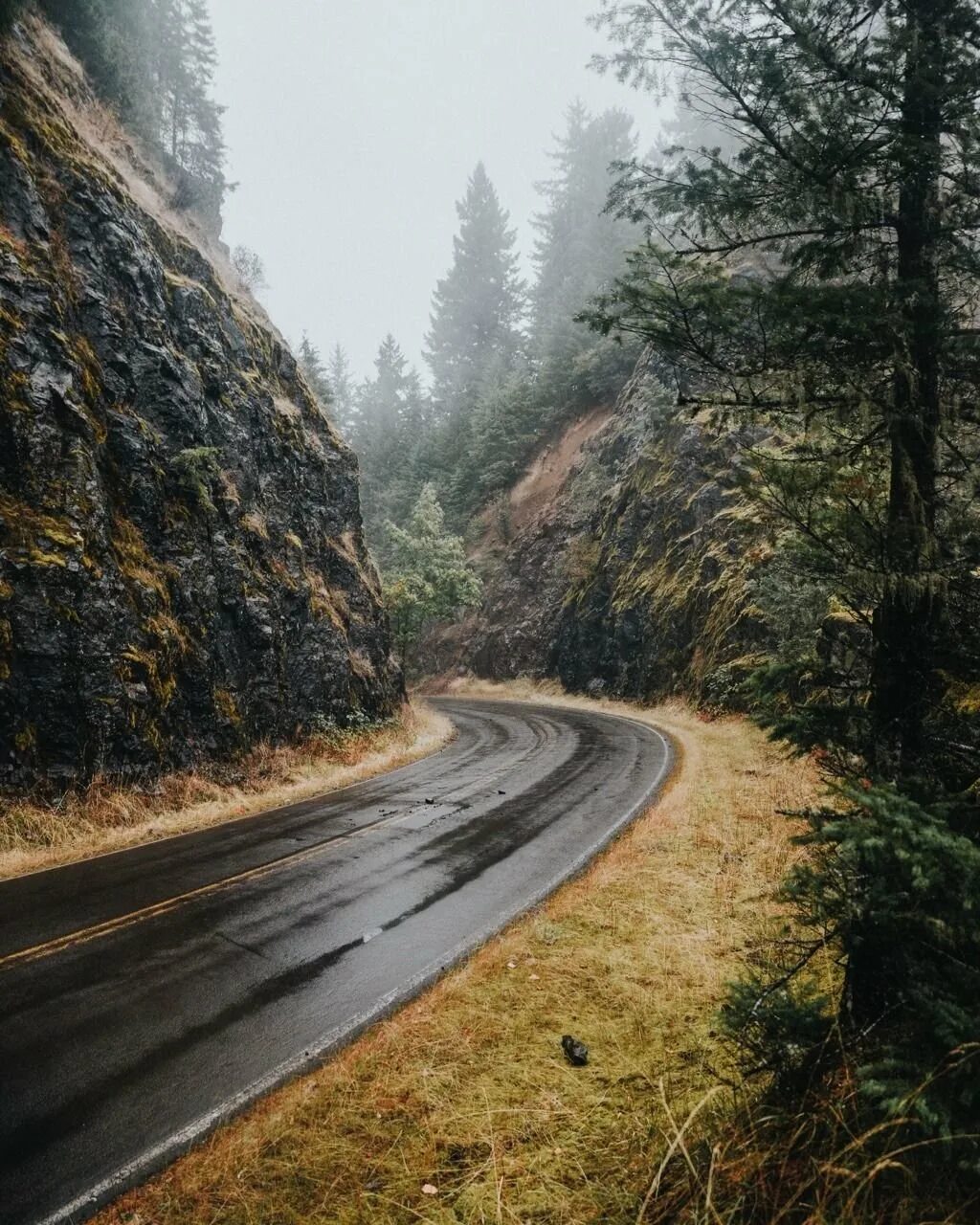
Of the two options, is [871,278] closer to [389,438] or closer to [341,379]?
[389,438]

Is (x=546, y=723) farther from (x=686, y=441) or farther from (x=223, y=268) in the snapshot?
(x=223, y=268)

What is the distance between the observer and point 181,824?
1191 cm

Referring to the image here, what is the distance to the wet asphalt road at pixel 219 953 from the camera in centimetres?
432

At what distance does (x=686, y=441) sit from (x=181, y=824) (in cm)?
2858

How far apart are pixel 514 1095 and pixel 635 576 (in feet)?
98.3

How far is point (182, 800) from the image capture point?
1282 centimetres

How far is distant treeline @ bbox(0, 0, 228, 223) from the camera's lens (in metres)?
20.6

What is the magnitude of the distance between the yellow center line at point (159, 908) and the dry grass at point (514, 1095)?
3635 millimetres

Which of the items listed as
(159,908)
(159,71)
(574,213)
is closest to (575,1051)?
(159,908)

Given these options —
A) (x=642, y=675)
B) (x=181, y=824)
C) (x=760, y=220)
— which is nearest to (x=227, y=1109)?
(x=760, y=220)

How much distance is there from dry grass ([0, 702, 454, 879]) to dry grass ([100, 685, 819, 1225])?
7.41 m

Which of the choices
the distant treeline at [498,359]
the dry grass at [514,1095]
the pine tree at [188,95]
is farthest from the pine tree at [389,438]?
the dry grass at [514,1095]

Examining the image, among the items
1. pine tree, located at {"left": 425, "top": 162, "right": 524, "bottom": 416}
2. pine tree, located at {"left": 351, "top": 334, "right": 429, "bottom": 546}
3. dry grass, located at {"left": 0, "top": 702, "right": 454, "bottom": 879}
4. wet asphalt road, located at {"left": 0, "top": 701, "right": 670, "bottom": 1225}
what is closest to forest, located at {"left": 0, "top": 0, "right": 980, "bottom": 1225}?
wet asphalt road, located at {"left": 0, "top": 701, "right": 670, "bottom": 1225}

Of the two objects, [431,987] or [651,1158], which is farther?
[431,987]
